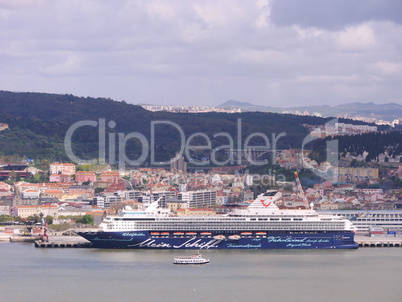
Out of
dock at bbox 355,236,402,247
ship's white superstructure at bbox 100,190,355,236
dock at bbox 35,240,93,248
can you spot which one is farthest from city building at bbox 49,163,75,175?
ship's white superstructure at bbox 100,190,355,236

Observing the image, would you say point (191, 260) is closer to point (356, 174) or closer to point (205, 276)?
point (205, 276)

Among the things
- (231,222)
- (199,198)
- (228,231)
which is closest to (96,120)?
(199,198)

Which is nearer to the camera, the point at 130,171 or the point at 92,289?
the point at 92,289

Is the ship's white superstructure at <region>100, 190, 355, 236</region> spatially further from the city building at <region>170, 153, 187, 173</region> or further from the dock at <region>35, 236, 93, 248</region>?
the city building at <region>170, 153, 187, 173</region>

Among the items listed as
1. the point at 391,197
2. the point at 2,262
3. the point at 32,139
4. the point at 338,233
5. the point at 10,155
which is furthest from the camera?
the point at 32,139

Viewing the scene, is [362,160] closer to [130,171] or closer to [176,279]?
[130,171]

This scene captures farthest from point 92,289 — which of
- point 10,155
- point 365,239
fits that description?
point 10,155
